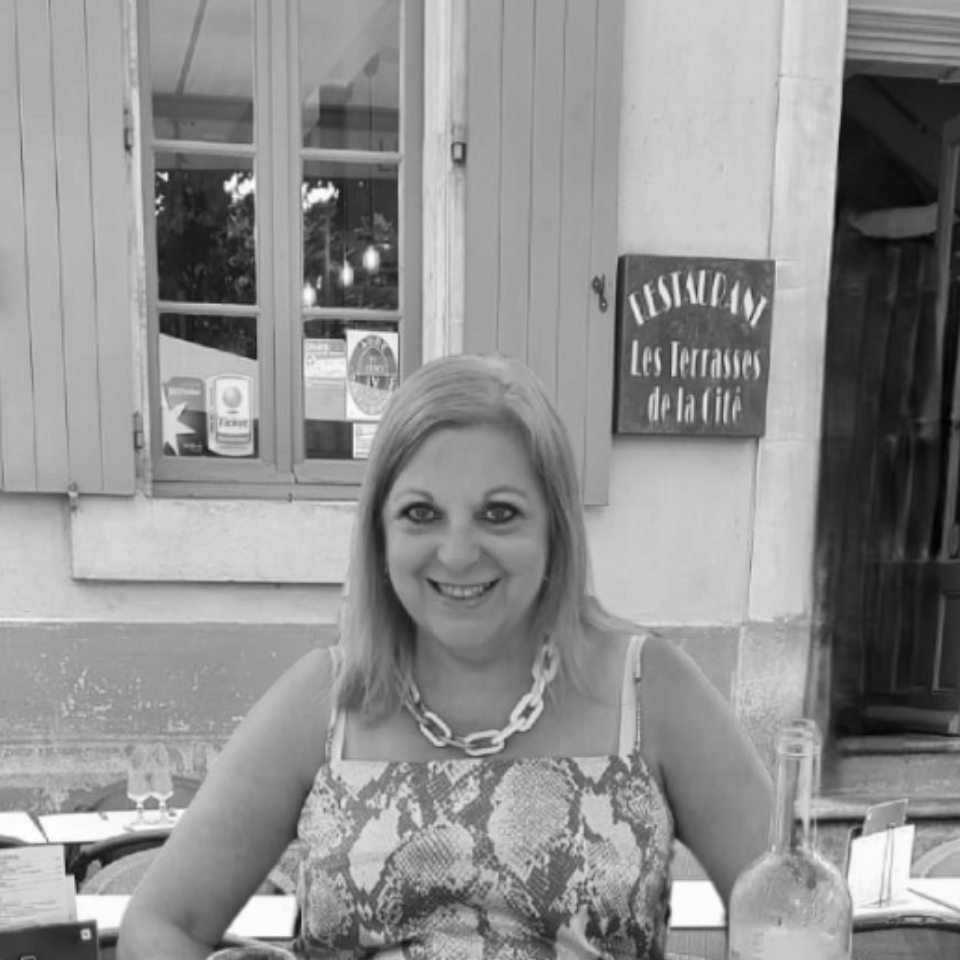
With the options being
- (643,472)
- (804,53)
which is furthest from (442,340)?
(804,53)

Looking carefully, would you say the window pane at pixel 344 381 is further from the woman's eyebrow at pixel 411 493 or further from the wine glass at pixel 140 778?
the woman's eyebrow at pixel 411 493

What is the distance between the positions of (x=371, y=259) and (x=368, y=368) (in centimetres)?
35

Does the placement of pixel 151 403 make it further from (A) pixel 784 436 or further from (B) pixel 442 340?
(A) pixel 784 436

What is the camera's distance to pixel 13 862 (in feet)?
3.44

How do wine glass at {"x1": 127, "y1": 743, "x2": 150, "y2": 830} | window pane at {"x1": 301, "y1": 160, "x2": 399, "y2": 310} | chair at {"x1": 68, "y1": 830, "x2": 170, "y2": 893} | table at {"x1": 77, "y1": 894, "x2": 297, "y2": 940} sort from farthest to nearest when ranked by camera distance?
window pane at {"x1": 301, "y1": 160, "x2": 399, "y2": 310} → wine glass at {"x1": 127, "y1": 743, "x2": 150, "y2": 830} → chair at {"x1": 68, "y1": 830, "x2": 170, "y2": 893} → table at {"x1": 77, "y1": 894, "x2": 297, "y2": 940}

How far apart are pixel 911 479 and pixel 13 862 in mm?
3974

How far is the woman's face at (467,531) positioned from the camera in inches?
43.0

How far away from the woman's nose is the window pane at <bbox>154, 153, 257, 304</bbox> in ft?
7.65

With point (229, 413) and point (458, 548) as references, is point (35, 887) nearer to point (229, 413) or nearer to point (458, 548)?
point (458, 548)

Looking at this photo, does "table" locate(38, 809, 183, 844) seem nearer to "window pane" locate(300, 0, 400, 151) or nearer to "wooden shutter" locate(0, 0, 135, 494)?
"wooden shutter" locate(0, 0, 135, 494)

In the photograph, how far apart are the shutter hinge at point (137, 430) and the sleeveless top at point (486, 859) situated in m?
2.11

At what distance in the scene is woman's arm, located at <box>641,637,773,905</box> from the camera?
1149mm

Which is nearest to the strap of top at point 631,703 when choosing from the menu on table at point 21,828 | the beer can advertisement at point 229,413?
the menu on table at point 21,828

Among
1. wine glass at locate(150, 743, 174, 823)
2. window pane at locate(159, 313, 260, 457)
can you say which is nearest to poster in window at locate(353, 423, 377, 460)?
window pane at locate(159, 313, 260, 457)
